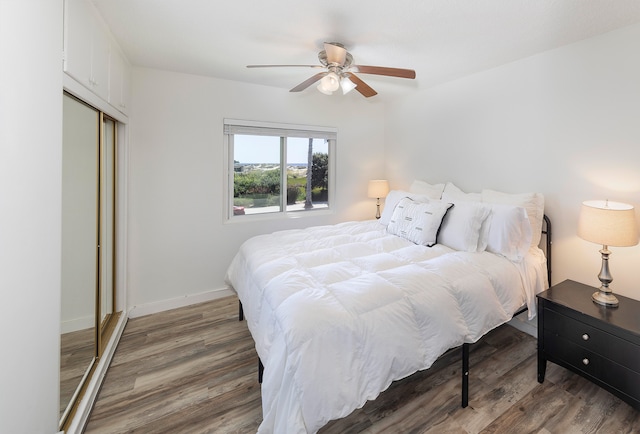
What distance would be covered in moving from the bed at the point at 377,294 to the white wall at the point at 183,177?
813mm

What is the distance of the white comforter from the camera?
125 centimetres

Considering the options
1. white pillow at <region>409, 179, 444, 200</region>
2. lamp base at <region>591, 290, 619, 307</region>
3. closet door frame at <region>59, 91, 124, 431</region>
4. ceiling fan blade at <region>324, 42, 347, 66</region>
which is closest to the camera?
closet door frame at <region>59, 91, 124, 431</region>

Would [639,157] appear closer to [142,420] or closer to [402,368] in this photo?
[402,368]

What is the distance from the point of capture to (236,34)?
7.01 feet

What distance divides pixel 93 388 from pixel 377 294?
1.91 m

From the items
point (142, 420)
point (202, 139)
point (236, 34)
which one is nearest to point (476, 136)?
point (236, 34)

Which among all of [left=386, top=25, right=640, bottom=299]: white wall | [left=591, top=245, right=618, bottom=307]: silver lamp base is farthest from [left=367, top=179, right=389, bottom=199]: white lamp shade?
[left=591, top=245, right=618, bottom=307]: silver lamp base

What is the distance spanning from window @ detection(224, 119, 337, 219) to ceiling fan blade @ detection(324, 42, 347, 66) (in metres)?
1.49

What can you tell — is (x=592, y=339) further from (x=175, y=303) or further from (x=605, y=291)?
(x=175, y=303)

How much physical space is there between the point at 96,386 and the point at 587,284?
3715mm

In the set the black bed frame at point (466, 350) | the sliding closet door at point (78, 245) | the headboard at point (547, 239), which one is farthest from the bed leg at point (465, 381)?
the sliding closet door at point (78, 245)

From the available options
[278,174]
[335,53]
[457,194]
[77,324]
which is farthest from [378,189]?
[77,324]

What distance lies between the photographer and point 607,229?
1.79m

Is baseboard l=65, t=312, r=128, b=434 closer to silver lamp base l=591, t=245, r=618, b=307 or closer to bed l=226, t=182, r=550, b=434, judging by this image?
bed l=226, t=182, r=550, b=434
